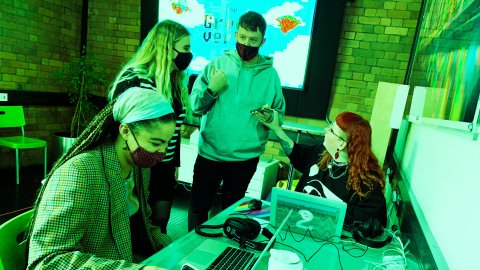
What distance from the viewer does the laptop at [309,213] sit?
121cm

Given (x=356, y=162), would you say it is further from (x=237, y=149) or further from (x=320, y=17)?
(x=320, y=17)

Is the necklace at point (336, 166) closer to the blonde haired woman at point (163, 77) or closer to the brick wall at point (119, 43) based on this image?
the blonde haired woman at point (163, 77)

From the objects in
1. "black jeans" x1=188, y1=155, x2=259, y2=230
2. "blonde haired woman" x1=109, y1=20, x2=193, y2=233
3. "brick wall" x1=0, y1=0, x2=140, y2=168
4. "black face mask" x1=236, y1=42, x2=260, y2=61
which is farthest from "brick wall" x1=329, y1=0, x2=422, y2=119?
"brick wall" x1=0, y1=0, x2=140, y2=168

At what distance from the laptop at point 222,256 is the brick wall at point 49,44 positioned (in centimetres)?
362

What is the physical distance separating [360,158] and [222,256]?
0.86 meters

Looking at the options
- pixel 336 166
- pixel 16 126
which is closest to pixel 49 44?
pixel 16 126

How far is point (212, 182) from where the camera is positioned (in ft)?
6.52

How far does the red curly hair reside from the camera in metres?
1.51

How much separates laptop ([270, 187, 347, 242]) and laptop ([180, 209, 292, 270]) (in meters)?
0.19

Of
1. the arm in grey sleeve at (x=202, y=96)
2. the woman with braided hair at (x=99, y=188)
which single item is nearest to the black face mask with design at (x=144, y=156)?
the woman with braided hair at (x=99, y=188)

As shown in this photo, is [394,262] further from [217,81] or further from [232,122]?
[217,81]

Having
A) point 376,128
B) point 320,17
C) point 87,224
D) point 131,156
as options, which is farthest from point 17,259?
point 320,17

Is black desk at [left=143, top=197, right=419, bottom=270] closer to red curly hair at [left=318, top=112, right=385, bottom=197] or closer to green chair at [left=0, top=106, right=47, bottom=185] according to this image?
red curly hair at [left=318, top=112, right=385, bottom=197]

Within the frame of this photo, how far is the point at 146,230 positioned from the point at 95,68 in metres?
3.34
